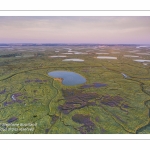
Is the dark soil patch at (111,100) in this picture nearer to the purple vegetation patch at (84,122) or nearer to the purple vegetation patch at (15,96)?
the purple vegetation patch at (84,122)

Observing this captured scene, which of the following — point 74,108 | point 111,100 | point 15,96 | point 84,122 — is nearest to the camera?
point 84,122

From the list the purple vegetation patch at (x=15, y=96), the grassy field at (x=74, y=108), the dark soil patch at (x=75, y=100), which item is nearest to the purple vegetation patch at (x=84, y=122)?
the grassy field at (x=74, y=108)

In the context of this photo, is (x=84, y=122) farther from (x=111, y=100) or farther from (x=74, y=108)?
(x=111, y=100)

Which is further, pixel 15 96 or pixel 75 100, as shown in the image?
pixel 15 96

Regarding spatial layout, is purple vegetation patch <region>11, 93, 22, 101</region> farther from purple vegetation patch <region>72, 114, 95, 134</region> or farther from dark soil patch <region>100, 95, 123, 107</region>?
dark soil patch <region>100, 95, 123, 107</region>

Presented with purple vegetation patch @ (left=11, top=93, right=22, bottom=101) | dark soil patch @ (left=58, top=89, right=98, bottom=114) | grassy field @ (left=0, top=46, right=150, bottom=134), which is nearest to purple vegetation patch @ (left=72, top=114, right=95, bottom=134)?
grassy field @ (left=0, top=46, right=150, bottom=134)

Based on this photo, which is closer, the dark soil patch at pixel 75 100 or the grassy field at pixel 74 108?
the grassy field at pixel 74 108

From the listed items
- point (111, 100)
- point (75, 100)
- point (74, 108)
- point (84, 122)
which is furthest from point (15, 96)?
point (111, 100)

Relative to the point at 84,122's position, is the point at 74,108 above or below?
above

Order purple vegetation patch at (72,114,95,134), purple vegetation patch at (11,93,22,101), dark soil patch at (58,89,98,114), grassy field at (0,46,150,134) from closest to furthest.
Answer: purple vegetation patch at (72,114,95,134) → grassy field at (0,46,150,134) → dark soil patch at (58,89,98,114) → purple vegetation patch at (11,93,22,101)
